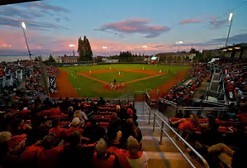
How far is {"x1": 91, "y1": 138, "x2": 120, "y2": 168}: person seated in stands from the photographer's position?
344 cm

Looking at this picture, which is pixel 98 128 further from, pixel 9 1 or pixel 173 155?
pixel 9 1

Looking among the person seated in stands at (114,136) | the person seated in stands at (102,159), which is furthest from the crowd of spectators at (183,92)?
the person seated in stands at (102,159)

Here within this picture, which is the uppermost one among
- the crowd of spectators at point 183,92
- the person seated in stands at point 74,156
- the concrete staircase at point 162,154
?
the person seated in stands at point 74,156

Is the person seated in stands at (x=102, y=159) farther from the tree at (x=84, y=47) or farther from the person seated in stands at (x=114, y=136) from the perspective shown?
the tree at (x=84, y=47)

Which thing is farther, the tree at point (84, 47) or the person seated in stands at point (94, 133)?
the tree at point (84, 47)

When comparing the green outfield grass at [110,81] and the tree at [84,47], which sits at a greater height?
the tree at [84,47]

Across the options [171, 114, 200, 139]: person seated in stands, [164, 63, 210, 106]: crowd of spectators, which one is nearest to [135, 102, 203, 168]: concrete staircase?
[171, 114, 200, 139]: person seated in stands

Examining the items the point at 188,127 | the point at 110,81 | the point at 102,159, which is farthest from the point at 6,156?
the point at 110,81

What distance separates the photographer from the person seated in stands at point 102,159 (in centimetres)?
344

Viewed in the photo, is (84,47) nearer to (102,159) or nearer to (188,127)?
(188,127)

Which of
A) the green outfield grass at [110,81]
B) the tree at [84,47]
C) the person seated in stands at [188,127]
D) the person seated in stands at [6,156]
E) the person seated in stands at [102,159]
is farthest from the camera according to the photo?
the tree at [84,47]

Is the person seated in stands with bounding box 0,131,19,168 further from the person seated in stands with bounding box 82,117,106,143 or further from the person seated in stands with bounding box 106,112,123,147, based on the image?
the person seated in stands with bounding box 106,112,123,147

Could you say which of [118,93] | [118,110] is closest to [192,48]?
[118,93]

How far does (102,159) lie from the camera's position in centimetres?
349
